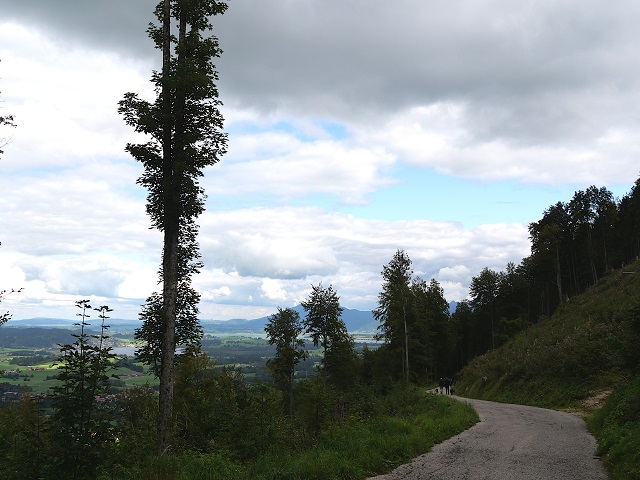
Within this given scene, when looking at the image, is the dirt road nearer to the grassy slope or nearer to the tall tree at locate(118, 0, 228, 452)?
the grassy slope

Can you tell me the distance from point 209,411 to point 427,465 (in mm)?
8881

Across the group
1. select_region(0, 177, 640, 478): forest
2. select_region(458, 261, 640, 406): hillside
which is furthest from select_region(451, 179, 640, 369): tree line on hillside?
select_region(0, 177, 640, 478): forest

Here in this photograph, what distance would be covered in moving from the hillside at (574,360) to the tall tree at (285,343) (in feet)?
59.2

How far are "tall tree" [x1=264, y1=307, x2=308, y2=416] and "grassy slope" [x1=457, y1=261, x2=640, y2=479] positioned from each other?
1800 cm

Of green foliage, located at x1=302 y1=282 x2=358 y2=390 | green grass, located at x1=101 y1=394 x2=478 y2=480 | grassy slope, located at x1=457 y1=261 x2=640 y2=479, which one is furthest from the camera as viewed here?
green foliage, located at x1=302 y1=282 x2=358 y2=390

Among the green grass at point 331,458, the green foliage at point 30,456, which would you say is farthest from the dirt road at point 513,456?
the green foliage at point 30,456

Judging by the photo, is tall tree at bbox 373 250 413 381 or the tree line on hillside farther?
the tree line on hillside

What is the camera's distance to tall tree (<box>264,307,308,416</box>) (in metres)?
47.2

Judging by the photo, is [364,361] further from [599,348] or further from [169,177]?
[169,177]

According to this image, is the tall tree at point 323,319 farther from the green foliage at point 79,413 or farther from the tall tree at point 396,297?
the green foliage at point 79,413

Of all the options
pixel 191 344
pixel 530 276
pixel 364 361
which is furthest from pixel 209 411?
pixel 530 276

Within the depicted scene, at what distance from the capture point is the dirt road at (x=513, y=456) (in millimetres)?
10039

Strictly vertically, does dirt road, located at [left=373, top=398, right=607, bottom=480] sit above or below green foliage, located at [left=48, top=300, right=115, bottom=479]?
below

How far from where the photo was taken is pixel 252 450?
11.8 metres
